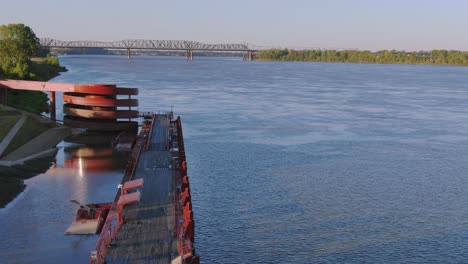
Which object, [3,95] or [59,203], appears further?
[3,95]

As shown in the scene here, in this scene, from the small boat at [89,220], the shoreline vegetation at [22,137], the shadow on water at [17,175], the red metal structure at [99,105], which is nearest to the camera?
the small boat at [89,220]

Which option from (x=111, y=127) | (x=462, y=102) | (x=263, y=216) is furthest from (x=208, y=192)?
(x=462, y=102)

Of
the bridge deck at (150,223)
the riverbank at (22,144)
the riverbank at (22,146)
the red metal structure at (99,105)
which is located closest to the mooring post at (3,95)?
the riverbank at (22,144)

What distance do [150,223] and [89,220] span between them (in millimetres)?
9428

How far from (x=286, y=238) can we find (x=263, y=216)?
4.45 m

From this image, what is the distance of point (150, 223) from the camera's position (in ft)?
100.0

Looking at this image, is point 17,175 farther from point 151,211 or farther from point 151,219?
point 151,219

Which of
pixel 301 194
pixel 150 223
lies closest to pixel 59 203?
pixel 150 223

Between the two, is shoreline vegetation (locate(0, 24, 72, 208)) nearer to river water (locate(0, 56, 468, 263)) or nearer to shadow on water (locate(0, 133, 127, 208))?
shadow on water (locate(0, 133, 127, 208))

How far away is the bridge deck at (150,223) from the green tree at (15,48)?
77401 millimetres

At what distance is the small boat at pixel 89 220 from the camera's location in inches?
1437

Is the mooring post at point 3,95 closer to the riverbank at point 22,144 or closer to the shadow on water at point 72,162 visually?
the riverbank at point 22,144

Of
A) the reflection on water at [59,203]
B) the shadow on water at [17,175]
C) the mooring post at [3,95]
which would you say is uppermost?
the mooring post at [3,95]

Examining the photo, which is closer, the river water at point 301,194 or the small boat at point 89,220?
the river water at point 301,194
